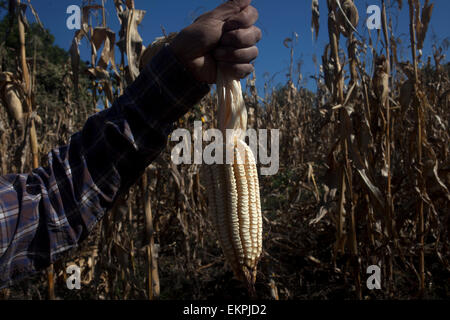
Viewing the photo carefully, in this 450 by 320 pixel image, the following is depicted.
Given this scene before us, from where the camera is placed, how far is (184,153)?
322cm

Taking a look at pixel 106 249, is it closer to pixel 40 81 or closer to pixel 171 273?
pixel 171 273

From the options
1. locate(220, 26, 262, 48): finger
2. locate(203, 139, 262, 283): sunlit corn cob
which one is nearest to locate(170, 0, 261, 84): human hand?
locate(220, 26, 262, 48): finger

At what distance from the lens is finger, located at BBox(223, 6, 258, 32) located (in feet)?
3.97

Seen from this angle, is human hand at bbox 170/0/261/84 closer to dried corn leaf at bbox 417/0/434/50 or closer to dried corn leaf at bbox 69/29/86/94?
dried corn leaf at bbox 69/29/86/94

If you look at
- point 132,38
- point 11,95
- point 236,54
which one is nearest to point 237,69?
point 236,54

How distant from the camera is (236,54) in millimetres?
1178

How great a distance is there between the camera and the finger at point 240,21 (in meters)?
1.21

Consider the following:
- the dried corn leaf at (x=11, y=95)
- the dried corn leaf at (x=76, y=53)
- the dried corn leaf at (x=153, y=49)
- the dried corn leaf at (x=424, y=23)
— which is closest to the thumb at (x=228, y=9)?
the dried corn leaf at (x=153, y=49)

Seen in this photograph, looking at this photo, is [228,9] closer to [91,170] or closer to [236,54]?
[236,54]

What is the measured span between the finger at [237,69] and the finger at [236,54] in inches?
0.5

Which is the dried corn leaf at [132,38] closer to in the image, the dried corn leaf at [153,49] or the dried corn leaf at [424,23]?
the dried corn leaf at [153,49]

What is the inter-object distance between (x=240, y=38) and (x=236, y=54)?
6cm
